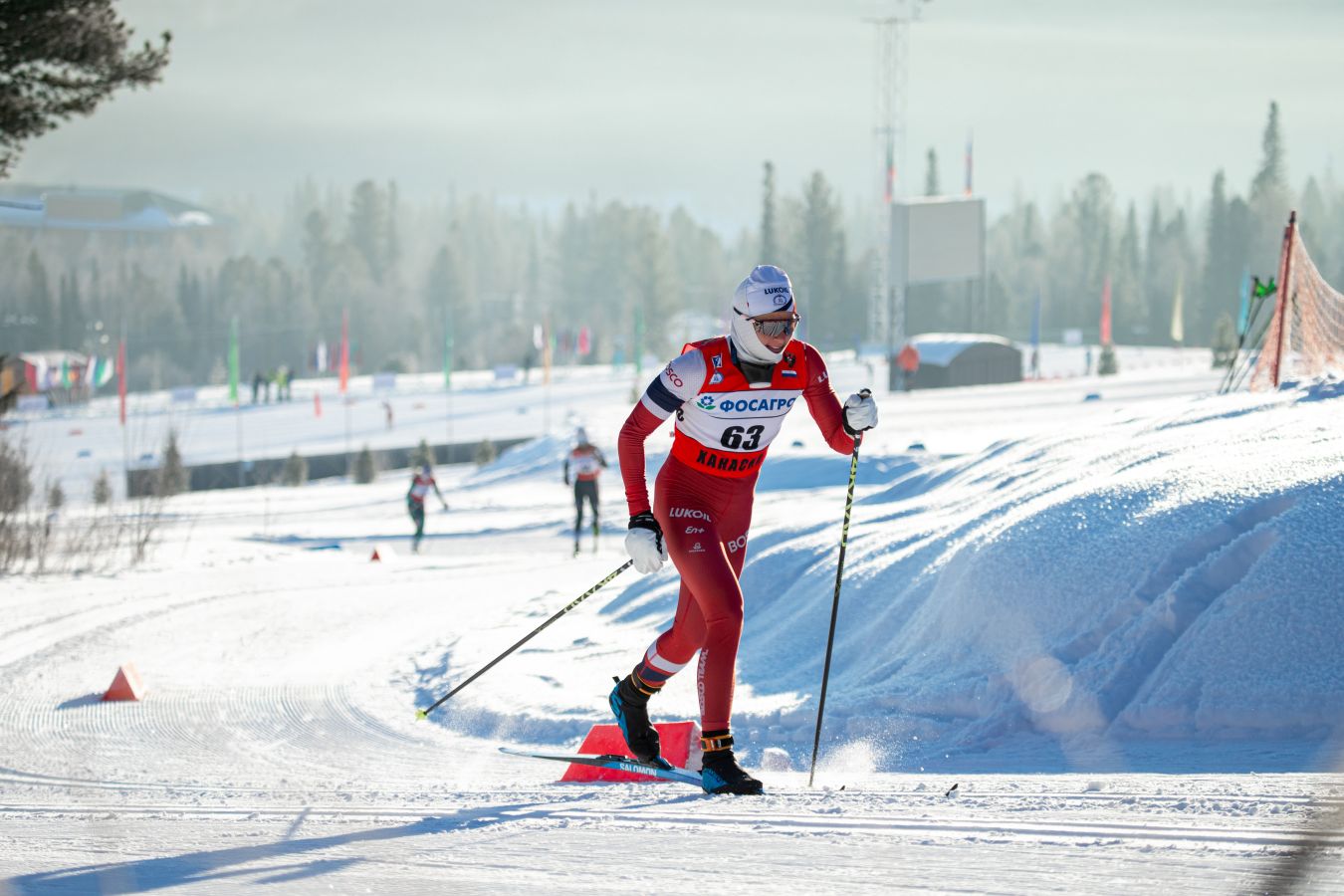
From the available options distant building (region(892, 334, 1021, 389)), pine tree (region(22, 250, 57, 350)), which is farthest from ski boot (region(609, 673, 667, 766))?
pine tree (region(22, 250, 57, 350))

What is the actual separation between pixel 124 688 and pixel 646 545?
5.43 metres

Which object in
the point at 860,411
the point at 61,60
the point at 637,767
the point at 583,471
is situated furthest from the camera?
the point at 583,471

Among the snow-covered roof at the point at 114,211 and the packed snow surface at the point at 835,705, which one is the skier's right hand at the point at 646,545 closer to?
the packed snow surface at the point at 835,705

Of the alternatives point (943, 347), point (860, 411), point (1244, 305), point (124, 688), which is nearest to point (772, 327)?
point (860, 411)

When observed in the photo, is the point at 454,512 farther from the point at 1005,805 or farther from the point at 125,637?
the point at 1005,805

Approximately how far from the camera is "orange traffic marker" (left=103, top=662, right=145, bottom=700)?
9.05 meters

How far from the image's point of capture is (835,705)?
7398mm

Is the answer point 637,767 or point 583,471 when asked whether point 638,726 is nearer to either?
point 637,767

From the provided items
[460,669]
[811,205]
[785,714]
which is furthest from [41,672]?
[811,205]

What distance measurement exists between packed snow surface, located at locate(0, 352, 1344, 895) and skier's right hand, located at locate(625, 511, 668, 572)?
0.99 metres

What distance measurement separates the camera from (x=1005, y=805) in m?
4.89

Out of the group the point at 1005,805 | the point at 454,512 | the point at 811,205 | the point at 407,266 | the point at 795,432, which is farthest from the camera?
the point at 407,266

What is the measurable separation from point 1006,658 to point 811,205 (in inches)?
3964

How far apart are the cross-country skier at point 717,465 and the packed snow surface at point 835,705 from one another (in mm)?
550
